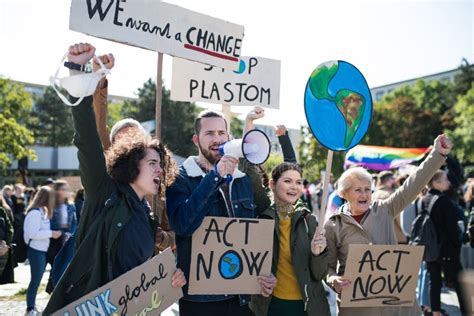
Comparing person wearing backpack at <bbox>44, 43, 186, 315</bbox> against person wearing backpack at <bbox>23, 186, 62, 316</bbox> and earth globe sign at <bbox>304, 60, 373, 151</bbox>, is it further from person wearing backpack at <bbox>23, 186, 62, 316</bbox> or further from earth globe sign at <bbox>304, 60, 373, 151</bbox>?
person wearing backpack at <bbox>23, 186, 62, 316</bbox>

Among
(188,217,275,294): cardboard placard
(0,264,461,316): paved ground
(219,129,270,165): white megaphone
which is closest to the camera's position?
(219,129,270,165): white megaphone

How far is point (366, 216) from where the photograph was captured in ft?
11.9

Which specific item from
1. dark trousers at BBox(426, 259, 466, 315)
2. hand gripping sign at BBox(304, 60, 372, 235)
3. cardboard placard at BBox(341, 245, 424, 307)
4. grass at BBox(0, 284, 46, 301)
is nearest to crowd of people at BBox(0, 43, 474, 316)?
cardboard placard at BBox(341, 245, 424, 307)

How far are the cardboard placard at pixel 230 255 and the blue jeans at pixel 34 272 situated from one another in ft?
14.4

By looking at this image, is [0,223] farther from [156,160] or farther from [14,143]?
[14,143]

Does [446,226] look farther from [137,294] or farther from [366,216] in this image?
[137,294]

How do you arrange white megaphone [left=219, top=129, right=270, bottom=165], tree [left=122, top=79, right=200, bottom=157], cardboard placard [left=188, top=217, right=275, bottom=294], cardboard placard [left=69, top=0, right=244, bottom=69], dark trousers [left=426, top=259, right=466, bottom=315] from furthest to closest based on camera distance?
1. tree [left=122, top=79, right=200, bottom=157]
2. dark trousers [left=426, top=259, right=466, bottom=315]
3. cardboard placard [left=69, top=0, right=244, bottom=69]
4. cardboard placard [left=188, top=217, right=275, bottom=294]
5. white megaphone [left=219, top=129, right=270, bottom=165]

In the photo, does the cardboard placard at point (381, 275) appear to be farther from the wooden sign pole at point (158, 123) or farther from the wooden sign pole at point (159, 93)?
the wooden sign pole at point (159, 93)

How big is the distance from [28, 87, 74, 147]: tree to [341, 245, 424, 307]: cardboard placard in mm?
61188

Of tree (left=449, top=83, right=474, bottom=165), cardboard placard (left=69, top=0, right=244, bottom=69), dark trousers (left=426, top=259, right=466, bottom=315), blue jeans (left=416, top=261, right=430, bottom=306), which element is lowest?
blue jeans (left=416, top=261, right=430, bottom=306)

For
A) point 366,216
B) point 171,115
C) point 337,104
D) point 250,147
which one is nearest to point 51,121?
point 171,115

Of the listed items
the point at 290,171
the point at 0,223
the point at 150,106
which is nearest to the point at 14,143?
the point at 150,106

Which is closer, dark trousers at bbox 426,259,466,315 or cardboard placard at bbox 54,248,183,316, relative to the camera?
cardboard placard at bbox 54,248,183,316

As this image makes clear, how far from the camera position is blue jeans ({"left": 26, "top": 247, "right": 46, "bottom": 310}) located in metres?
6.40
